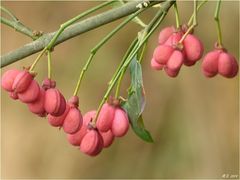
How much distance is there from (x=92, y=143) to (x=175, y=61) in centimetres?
27

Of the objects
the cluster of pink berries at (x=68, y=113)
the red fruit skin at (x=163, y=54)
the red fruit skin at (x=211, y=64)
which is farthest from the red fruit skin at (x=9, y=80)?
the red fruit skin at (x=211, y=64)

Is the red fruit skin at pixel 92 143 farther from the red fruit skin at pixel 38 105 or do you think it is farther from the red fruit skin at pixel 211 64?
the red fruit skin at pixel 211 64

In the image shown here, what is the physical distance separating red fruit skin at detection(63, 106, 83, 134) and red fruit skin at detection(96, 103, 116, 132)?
0.15ft

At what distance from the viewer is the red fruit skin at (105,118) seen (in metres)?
1.52

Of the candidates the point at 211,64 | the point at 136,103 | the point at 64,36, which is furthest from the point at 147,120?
the point at 64,36

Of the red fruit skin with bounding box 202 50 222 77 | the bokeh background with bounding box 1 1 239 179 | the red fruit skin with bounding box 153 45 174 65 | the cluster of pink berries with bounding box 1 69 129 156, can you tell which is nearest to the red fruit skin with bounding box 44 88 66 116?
the cluster of pink berries with bounding box 1 69 129 156

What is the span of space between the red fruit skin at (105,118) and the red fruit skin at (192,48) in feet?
0.72

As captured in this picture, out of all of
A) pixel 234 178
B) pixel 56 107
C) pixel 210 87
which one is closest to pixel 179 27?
pixel 56 107

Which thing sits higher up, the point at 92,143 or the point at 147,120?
the point at 147,120

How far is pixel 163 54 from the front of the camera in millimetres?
1567

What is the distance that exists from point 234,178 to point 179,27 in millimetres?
1933

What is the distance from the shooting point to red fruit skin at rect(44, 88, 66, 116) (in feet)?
4.74

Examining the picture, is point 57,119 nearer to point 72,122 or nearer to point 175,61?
point 72,122

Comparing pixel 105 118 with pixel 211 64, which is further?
pixel 211 64
